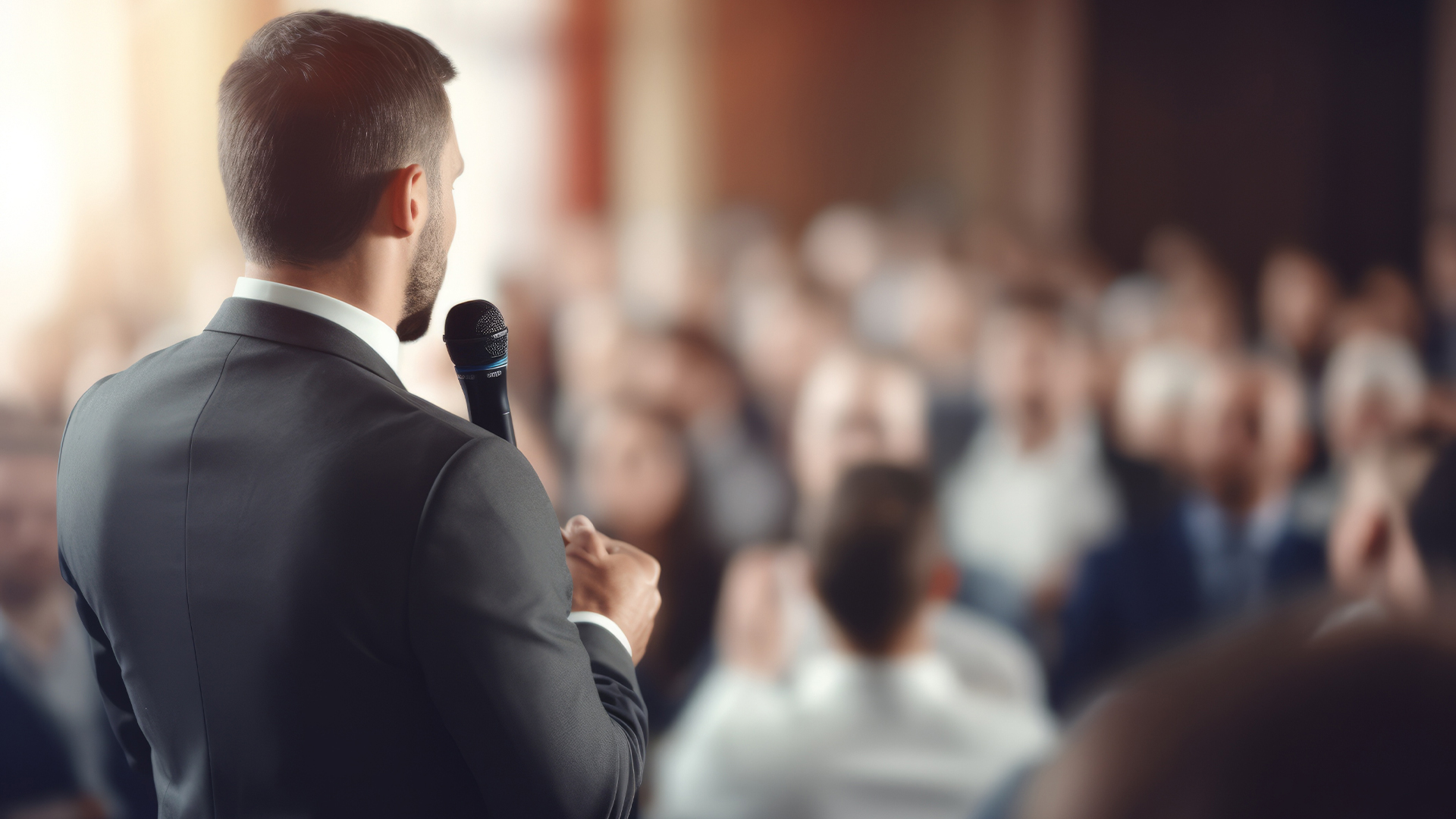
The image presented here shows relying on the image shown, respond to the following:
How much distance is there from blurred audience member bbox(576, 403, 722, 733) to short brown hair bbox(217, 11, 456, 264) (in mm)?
1971

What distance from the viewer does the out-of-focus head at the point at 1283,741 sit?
0.42 m

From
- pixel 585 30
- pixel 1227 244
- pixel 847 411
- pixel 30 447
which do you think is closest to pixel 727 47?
pixel 585 30

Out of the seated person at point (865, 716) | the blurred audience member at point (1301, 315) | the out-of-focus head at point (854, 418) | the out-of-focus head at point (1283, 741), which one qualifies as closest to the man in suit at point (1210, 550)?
the out-of-focus head at point (854, 418)

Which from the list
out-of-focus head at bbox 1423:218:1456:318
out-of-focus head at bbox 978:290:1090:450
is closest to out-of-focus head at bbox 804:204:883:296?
out-of-focus head at bbox 978:290:1090:450

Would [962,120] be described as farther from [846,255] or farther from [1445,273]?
[1445,273]

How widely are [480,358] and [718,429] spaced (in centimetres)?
282

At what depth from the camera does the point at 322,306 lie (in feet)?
3.01

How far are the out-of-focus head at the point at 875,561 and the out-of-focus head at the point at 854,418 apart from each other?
88cm

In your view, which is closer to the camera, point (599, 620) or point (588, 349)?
point (599, 620)

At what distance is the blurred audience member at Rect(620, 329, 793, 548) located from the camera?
3.21 metres

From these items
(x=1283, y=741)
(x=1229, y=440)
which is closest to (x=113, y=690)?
(x=1283, y=741)

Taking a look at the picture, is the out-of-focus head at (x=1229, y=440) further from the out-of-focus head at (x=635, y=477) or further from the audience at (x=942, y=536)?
the out-of-focus head at (x=635, y=477)

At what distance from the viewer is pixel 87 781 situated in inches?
86.7

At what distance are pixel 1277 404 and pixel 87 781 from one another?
3.05 metres
